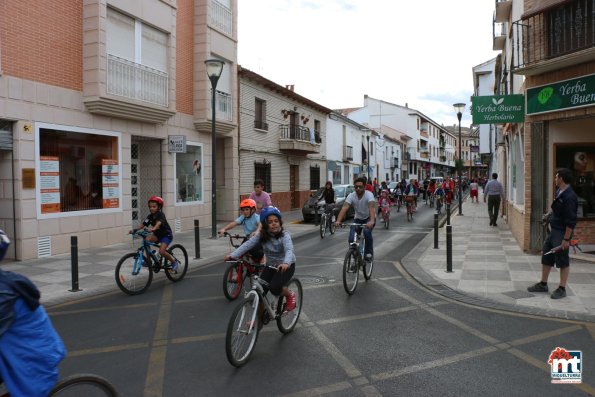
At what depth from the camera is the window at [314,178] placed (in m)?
29.2

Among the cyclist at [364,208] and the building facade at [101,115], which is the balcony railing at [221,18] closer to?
the building facade at [101,115]

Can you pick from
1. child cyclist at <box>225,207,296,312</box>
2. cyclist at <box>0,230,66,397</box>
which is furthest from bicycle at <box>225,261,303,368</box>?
cyclist at <box>0,230,66,397</box>

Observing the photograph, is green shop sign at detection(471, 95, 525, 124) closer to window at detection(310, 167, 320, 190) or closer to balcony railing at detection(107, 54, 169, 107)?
balcony railing at detection(107, 54, 169, 107)

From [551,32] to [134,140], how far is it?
11.9 m

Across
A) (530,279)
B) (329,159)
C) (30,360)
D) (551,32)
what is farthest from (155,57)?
(329,159)

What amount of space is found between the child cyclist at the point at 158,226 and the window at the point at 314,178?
21304 mm

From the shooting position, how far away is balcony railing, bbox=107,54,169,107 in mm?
12397

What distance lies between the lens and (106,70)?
12109mm

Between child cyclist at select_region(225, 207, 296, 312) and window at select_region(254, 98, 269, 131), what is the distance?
17305 millimetres

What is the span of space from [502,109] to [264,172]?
13.6 metres

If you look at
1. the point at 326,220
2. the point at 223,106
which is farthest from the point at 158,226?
the point at 223,106

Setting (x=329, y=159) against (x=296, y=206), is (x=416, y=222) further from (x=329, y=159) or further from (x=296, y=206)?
(x=329, y=159)

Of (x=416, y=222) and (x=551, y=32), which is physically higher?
(x=551, y=32)

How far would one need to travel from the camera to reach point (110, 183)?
1290cm
